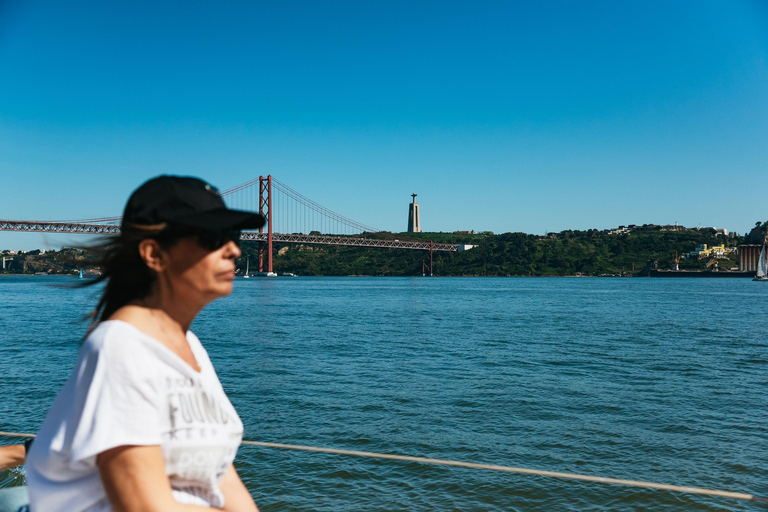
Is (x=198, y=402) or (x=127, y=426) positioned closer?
(x=127, y=426)

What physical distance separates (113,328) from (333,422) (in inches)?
325

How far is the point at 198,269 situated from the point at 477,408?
30.6ft

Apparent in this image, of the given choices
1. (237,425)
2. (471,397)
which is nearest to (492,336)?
(471,397)

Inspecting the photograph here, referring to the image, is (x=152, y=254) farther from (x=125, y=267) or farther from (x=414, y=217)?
(x=414, y=217)

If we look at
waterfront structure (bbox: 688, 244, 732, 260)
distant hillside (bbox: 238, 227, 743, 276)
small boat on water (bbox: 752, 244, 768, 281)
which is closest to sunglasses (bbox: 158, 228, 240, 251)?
distant hillside (bbox: 238, 227, 743, 276)

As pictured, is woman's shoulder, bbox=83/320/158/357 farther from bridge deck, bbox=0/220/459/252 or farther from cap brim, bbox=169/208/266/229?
bridge deck, bbox=0/220/459/252

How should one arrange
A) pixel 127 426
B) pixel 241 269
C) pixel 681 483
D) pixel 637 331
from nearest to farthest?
pixel 127 426, pixel 681 483, pixel 637 331, pixel 241 269

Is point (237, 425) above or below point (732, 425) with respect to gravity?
above

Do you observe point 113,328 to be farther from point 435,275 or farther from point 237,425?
point 435,275

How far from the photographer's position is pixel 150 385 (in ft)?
2.80

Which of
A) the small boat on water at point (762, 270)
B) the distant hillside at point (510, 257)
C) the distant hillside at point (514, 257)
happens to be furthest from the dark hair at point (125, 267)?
the small boat on water at point (762, 270)

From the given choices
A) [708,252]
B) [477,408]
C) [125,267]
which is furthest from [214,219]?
[708,252]

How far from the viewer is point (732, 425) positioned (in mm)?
9102

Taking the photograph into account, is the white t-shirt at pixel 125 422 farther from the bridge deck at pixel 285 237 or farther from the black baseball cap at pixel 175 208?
the bridge deck at pixel 285 237
